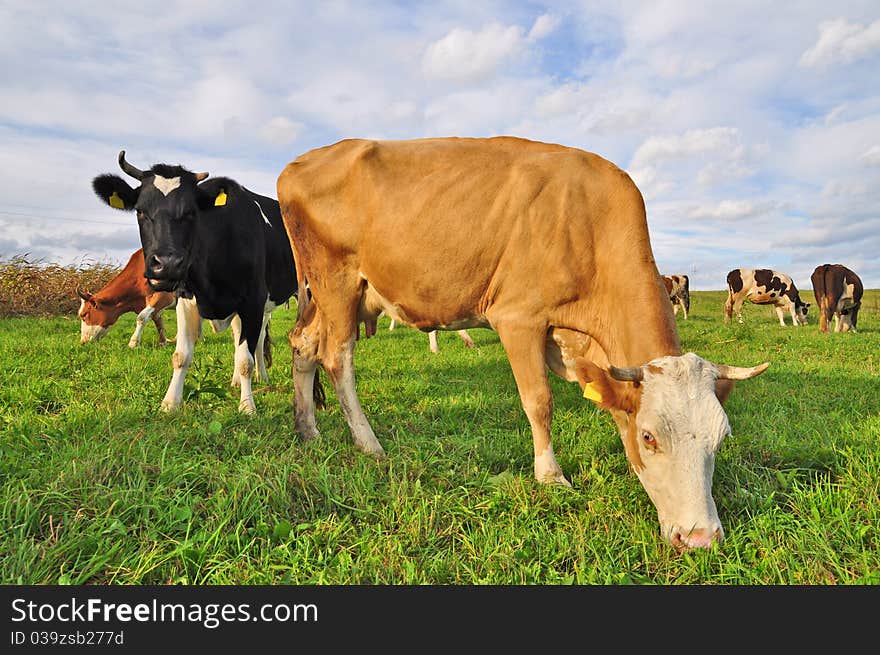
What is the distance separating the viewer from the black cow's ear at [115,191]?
6.05 meters

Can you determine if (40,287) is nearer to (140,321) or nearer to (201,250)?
(140,321)

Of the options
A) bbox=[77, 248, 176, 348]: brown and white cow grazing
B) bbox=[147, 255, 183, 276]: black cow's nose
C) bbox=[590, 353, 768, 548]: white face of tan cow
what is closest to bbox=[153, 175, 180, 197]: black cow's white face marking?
bbox=[147, 255, 183, 276]: black cow's nose

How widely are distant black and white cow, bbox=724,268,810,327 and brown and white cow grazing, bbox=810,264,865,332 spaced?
337cm

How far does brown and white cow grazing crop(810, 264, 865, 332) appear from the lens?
716 inches

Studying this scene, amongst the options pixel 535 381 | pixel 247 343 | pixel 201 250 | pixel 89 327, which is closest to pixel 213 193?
pixel 201 250

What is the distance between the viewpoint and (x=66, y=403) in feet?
19.4

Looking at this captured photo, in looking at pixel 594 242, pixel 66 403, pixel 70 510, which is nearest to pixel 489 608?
pixel 70 510

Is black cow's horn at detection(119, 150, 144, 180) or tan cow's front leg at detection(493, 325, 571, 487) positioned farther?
black cow's horn at detection(119, 150, 144, 180)

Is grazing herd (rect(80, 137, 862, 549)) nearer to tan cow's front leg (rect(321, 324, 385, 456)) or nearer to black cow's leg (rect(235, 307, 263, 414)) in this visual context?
tan cow's front leg (rect(321, 324, 385, 456))

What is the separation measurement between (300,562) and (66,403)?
172 inches

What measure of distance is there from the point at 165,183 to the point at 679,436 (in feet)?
17.8

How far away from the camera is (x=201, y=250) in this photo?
6.24 meters

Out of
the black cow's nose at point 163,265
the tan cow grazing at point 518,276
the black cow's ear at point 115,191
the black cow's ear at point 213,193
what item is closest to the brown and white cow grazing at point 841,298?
the tan cow grazing at point 518,276

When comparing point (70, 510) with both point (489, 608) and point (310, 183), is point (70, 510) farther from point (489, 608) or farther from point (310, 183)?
point (310, 183)
